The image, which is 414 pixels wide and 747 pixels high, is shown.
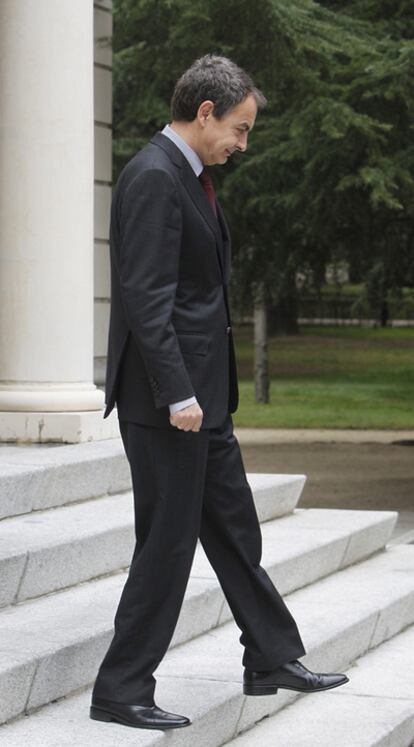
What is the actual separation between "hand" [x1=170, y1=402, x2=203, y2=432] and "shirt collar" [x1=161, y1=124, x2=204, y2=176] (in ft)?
2.24

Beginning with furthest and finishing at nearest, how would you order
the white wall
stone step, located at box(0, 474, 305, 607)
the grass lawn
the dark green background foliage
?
the grass lawn < the dark green background foliage < the white wall < stone step, located at box(0, 474, 305, 607)

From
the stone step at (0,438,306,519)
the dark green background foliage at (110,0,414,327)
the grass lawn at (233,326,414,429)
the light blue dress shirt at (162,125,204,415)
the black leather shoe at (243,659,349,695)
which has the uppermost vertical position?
the dark green background foliage at (110,0,414,327)

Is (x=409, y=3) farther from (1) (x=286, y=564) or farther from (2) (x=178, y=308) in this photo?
(2) (x=178, y=308)

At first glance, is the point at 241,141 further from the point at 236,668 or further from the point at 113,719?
the point at 236,668

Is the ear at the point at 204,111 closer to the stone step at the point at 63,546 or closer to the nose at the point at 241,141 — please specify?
the nose at the point at 241,141

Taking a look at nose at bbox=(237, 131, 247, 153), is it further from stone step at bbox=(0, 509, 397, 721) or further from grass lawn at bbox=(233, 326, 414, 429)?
grass lawn at bbox=(233, 326, 414, 429)

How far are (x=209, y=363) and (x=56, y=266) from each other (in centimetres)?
350

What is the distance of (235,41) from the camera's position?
11961 mm

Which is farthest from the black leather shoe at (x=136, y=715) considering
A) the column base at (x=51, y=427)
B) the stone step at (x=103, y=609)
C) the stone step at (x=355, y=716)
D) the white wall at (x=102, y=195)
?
the white wall at (x=102, y=195)

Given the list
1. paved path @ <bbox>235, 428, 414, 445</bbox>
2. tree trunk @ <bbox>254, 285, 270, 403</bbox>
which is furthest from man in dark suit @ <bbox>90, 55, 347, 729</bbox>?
tree trunk @ <bbox>254, 285, 270, 403</bbox>

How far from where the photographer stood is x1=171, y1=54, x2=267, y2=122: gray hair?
169 inches

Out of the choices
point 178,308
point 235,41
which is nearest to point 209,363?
point 178,308

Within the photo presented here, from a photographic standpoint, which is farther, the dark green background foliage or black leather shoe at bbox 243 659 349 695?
the dark green background foliage

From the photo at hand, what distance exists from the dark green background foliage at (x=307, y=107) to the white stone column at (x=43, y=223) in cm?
373
